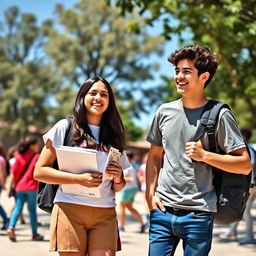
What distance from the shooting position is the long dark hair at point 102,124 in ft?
12.1

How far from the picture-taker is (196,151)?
325 centimetres

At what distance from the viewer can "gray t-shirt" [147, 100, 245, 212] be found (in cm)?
332

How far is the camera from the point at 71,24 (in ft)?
143

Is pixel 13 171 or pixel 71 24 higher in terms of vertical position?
pixel 71 24

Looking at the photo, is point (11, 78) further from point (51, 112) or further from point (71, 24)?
point (71, 24)

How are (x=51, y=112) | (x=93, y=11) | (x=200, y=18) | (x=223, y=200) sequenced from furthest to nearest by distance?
(x=51, y=112)
(x=93, y=11)
(x=200, y=18)
(x=223, y=200)

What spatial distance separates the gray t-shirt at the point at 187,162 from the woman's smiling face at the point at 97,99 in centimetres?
51

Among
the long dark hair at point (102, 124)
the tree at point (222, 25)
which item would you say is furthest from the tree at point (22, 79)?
the long dark hair at point (102, 124)

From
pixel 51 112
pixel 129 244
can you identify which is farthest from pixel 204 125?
pixel 51 112

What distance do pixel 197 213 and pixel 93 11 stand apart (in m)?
41.5

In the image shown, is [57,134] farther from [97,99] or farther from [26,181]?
[26,181]

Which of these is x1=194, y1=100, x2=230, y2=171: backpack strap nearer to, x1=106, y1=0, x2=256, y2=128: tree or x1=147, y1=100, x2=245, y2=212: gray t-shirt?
x1=147, y1=100, x2=245, y2=212: gray t-shirt

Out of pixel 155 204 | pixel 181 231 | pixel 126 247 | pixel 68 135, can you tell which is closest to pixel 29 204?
pixel 126 247

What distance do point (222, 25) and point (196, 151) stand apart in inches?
349
